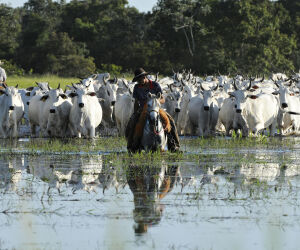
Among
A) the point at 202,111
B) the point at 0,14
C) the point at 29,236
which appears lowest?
the point at 29,236

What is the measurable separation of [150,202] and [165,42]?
184 feet

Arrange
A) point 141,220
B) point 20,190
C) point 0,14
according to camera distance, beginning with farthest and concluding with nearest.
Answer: point 0,14 → point 20,190 → point 141,220

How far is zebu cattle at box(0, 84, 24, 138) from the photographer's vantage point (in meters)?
21.8

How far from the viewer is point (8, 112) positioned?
21938mm

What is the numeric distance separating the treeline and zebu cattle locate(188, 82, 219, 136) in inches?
1330

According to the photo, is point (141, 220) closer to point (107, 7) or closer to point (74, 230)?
point (74, 230)

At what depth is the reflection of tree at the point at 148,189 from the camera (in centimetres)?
741

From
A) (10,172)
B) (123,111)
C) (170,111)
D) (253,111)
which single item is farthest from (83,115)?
(10,172)

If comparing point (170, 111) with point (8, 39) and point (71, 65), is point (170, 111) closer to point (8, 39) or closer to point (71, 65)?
point (71, 65)

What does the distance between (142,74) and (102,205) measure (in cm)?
597

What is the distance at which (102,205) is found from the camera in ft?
26.9

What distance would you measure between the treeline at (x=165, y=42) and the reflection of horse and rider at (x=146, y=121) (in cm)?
4317

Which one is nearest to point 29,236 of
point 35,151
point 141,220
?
point 141,220

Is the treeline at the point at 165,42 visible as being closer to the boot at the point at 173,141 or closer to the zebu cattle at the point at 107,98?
the zebu cattle at the point at 107,98
